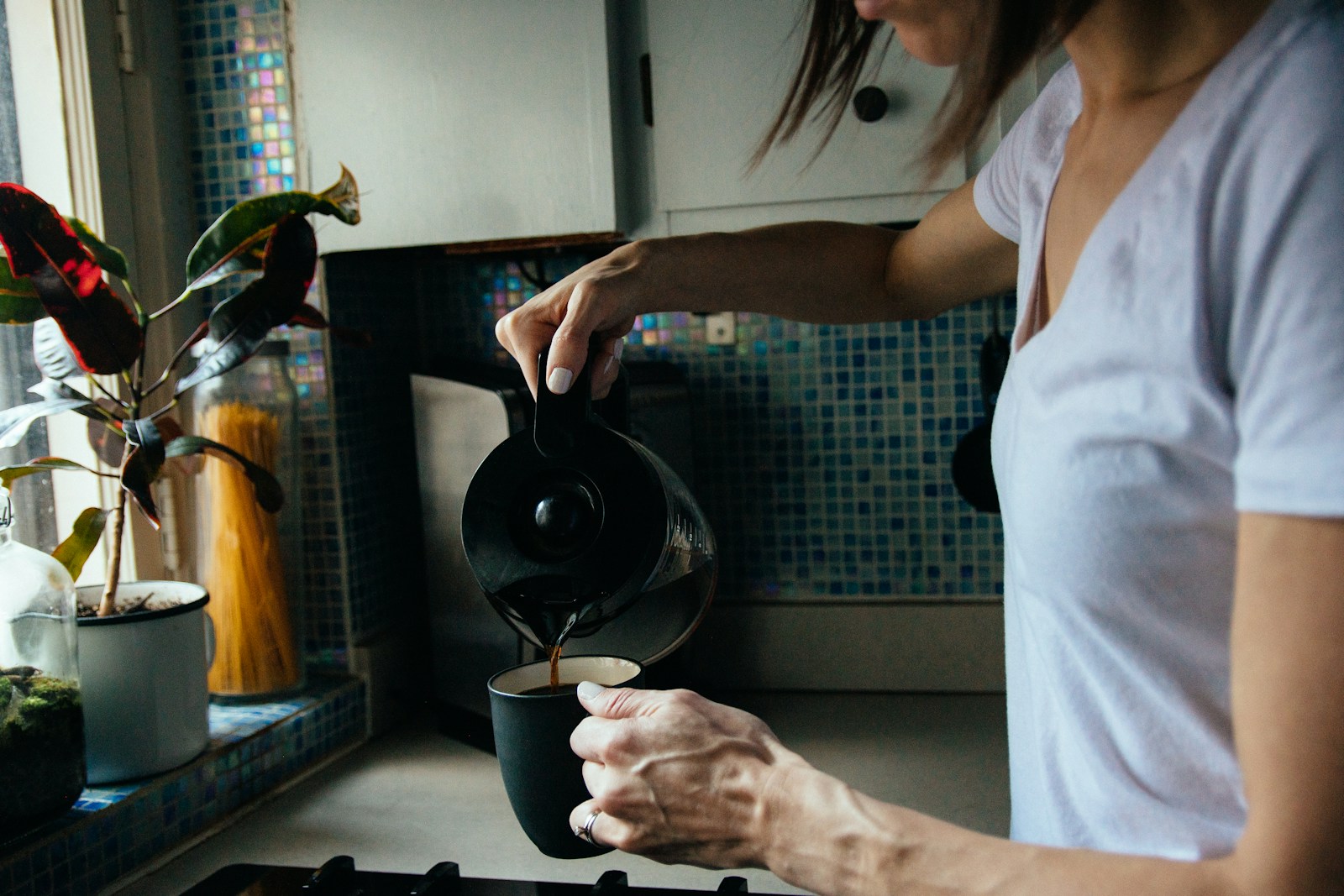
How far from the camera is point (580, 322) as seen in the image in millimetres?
688

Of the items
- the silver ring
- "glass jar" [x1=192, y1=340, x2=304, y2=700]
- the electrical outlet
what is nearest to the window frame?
"glass jar" [x1=192, y1=340, x2=304, y2=700]

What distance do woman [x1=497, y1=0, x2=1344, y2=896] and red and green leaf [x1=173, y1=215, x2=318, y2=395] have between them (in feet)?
1.75

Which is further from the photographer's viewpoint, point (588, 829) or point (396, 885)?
point (396, 885)

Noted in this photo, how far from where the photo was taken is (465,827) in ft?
3.67

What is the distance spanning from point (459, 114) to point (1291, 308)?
104cm

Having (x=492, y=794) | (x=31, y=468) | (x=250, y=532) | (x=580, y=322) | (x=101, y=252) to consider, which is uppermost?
(x=101, y=252)

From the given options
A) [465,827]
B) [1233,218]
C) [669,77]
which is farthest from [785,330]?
[1233,218]

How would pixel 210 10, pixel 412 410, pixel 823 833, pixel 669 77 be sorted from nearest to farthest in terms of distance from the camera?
1. pixel 823 833
2. pixel 669 77
3. pixel 210 10
4. pixel 412 410

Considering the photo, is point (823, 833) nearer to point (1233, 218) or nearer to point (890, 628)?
point (1233, 218)

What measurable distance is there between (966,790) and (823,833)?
27.6 inches

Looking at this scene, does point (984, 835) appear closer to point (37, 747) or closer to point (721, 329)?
point (37, 747)

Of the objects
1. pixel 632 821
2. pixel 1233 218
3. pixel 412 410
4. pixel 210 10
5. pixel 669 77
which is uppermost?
pixel 210 10

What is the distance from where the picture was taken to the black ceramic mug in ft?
1.96

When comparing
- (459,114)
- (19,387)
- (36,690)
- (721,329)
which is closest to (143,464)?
(36,690)
